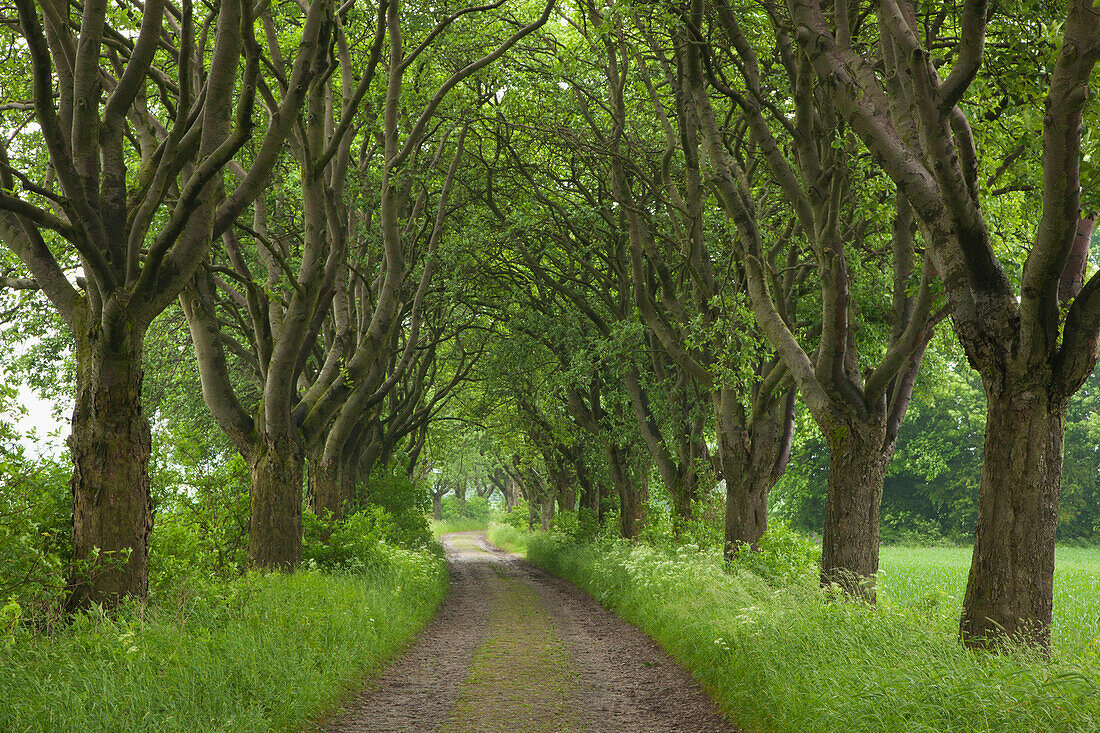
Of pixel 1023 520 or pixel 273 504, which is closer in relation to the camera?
pixel 1023 520

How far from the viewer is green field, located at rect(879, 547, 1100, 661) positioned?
8405 mm

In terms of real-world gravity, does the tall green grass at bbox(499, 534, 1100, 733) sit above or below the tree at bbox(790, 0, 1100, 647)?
below

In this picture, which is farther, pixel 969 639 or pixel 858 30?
pixel 858 30

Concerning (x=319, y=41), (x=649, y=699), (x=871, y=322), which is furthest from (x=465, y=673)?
(x=871, y=322)

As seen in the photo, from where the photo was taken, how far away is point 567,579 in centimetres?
2102

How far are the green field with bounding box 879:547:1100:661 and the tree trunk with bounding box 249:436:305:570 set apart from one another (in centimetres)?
817

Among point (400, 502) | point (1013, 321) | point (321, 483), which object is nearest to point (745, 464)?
point (1013, 321)

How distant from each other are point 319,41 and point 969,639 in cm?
818

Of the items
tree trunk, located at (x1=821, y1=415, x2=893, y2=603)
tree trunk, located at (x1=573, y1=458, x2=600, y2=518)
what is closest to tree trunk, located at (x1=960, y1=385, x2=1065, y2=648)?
tree trunk, located at (x1=821, y1=415, x2=893, y2=603)

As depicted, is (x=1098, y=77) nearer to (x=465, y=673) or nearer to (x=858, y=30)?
(x=858, y=30)

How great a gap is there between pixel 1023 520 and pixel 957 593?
61.4ft

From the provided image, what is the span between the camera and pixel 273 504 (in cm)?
1116

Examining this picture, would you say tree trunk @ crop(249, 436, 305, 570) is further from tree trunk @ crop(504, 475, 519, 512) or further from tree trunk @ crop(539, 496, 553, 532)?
tree trunk @ crop(504, 475, 519, 512)

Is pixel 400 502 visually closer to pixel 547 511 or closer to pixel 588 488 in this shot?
pixel 588 488
